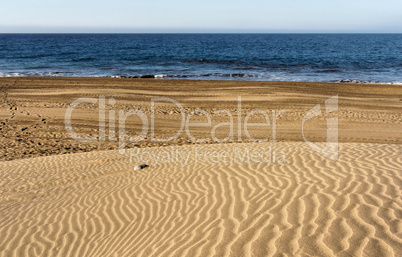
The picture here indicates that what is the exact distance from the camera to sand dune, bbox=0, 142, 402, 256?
3564mm

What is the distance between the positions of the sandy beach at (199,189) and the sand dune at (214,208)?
2 centimetres

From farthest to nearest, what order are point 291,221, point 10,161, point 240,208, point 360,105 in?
point 360,105, point 10,161, point 240,208, point 291,221

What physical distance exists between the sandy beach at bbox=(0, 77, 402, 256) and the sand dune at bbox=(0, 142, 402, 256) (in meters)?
0.02

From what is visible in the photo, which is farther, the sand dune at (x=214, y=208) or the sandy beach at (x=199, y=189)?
the sandy beach at (x=199, y=189)

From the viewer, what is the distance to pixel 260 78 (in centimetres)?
2594

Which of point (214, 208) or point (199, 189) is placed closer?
point (214, 208)

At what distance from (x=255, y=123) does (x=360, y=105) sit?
6.28 meters

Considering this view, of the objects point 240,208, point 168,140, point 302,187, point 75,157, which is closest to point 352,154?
point 302,187

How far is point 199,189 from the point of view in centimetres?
565

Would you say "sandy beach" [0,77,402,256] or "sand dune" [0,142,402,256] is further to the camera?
"sandy beach" [0,77,402,256]

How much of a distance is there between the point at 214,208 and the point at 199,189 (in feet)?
3.31

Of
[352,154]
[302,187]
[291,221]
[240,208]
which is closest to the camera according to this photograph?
[291,221]

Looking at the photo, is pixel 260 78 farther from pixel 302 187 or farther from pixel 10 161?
pixel 302 187

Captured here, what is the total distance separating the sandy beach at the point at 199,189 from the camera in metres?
3.70
